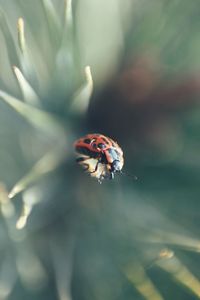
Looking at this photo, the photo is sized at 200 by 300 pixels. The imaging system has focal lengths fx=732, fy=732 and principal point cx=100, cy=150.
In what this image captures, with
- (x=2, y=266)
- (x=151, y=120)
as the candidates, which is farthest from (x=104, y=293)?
(x=151, y=120)

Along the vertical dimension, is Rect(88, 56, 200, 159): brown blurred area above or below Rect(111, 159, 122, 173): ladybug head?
above

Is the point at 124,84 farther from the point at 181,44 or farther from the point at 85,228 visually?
the point at 85,228

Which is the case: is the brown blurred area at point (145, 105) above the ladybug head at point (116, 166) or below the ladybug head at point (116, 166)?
above
